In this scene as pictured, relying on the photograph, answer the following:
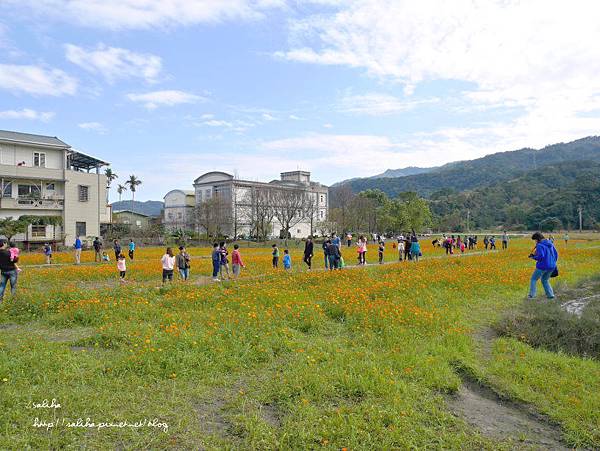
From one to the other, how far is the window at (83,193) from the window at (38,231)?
489 centimetres

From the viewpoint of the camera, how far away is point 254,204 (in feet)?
218

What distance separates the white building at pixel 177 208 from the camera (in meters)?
74.6

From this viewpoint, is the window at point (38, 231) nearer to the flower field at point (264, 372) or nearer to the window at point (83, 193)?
the window at point (83, 193)

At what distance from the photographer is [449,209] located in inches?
4658

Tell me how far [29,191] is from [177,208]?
1396 inches

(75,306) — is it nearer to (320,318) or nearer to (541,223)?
(320,318)

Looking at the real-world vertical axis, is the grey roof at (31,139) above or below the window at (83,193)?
above

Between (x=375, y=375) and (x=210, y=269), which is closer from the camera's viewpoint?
(x=375, y=375)

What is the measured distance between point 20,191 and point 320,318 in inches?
1655

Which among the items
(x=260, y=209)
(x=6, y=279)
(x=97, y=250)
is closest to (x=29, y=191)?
(x=97, y=250)

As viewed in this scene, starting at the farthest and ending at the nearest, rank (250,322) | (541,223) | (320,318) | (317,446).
Answer: (541,223), (320,318), (250,322), (317,446)

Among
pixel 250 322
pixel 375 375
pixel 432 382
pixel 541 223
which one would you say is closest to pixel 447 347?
pixel 432 382

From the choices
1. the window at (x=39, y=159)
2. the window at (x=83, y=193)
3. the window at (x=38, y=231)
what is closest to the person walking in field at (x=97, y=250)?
Result: the window at (x=38, y=231)

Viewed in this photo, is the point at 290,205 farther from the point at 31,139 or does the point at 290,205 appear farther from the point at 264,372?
the point at 264,372
